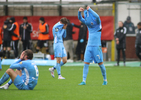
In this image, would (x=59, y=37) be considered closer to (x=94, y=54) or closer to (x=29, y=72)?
(x=94, y=54)

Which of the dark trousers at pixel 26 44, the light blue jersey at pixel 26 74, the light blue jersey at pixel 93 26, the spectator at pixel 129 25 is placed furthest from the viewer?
the spectator at pixel 129 25

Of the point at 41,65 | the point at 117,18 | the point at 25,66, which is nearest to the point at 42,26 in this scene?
the point at 41,65

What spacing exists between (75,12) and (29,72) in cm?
1589

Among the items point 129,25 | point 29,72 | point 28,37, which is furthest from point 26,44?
point 29,72

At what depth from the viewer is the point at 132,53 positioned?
23.1m

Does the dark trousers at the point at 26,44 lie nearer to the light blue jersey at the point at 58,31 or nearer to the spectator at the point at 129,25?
the spectator at the point at 129,25

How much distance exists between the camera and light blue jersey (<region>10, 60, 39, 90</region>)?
7.93 m

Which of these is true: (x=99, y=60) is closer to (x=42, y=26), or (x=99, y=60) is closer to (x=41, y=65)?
(x=41, y=65)

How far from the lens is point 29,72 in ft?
26.3

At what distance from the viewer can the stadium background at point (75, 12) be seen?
22984 millimetres

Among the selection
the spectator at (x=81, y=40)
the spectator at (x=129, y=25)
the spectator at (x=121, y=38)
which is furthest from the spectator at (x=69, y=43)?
the spectator at (x=121, y=38)

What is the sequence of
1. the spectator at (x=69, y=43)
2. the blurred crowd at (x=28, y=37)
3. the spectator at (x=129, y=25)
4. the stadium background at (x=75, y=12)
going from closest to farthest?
the blurred crowd at (x=28, y=37) → the spectator at (x=69, y=43) → the stadium background at (x=75, y=12) → the spectator at (x=129, y=25)

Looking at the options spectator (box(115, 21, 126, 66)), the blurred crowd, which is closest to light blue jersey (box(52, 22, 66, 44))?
spectator (box(115, 21, 126, 66))

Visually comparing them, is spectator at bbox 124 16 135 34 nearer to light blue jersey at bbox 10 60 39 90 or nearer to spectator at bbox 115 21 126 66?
spectator at bbox 115 21 126 66
